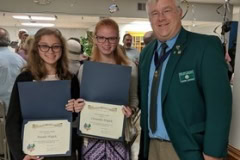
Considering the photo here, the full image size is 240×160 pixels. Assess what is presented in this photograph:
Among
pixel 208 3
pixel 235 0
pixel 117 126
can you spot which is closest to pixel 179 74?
pixel 117 126

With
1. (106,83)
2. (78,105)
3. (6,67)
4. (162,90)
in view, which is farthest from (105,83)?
(6,67)

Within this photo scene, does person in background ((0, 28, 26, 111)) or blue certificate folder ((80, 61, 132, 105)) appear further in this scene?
person in background ((0, 28, 26, 111))

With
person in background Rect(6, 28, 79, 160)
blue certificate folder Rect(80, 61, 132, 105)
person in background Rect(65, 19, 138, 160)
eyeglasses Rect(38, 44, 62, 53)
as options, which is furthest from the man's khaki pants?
eyeglasses Rect(38, 44, 62, 53)

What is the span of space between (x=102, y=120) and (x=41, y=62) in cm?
50

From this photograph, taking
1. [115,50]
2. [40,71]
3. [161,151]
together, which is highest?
[115,50]

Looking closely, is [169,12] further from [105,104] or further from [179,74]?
[105,104]

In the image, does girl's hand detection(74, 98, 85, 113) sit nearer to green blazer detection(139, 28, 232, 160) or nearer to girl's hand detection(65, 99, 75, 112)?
girl's hand detection(65, 99, 75, 112)

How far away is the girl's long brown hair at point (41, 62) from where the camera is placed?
138 centimetres

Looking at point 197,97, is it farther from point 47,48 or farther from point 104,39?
point 47,48

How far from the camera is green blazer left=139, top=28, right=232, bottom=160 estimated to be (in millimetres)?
1086

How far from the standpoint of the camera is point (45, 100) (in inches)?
50.6

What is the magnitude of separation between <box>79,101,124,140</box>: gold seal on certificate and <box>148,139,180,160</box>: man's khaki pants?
0.73ft

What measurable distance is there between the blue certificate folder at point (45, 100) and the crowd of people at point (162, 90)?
0.05 meters

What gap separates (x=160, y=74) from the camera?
1.29 meters
